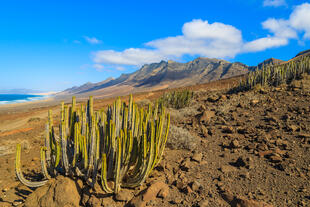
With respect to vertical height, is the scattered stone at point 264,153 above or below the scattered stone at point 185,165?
above

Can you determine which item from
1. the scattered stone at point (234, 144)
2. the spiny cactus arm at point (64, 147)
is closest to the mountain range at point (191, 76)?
the scattered stone at point (234, 144)

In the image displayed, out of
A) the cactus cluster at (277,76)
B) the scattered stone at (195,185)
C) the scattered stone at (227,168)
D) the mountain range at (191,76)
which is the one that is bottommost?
the scattered stone at (195,185)

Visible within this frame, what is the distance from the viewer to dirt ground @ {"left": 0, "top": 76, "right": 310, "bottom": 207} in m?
2.92

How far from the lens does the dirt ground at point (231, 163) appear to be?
2918mm

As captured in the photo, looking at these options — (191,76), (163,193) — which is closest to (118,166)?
(163,193)

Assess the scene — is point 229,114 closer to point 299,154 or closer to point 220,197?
point 299,154

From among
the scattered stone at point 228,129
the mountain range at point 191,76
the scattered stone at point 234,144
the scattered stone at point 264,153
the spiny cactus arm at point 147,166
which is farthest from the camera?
the mountain range at point 191,76

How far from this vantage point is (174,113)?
8.37 m

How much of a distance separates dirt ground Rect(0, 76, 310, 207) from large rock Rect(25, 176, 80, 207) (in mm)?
178

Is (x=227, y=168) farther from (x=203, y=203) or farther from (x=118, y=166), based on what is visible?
(x=118, y=166)

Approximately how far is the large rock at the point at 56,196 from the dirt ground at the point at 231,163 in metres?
0.18

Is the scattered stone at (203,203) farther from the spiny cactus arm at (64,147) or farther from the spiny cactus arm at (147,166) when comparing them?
the spiny cactus arm at (64,147)

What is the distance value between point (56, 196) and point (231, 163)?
3.51 meters

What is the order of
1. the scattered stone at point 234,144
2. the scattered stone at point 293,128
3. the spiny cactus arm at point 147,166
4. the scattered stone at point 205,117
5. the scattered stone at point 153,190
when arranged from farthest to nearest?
the scattered stone at point 205,117
the scattered stone at point 293,128
the scattered stone at point 234,144
the spiny cactus arm at point 147,166
the scattered stone at point 153,190
